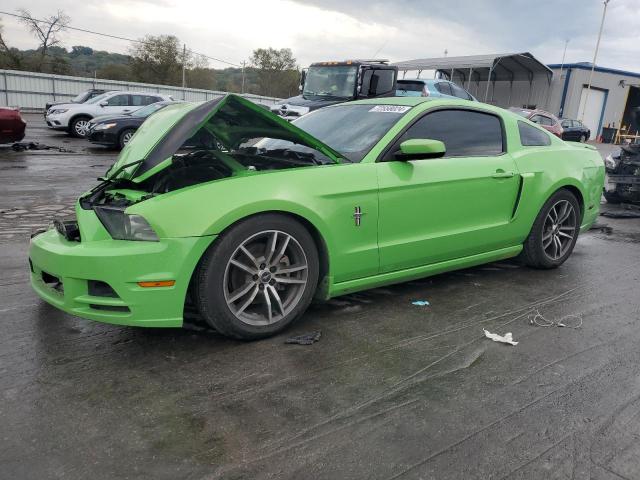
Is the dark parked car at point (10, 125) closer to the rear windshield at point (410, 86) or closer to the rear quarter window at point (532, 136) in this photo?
the rear windshield at point (410, 86)

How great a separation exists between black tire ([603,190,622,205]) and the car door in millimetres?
5812

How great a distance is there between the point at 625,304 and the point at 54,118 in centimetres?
1730

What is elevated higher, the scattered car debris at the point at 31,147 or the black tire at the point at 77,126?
the black tire at the point at 77,126

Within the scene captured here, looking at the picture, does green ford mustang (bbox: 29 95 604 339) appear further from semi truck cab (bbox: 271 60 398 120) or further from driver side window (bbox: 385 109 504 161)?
semi truck cab (bbox: 271 60 398 120)

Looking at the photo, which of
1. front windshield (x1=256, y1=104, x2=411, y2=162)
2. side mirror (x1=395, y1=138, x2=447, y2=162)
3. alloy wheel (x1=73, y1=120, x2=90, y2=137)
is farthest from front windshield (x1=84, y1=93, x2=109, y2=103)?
side mirror (x1=395, y1=138, x2=447, y2=162)

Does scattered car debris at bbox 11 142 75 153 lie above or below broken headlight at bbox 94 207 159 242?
below

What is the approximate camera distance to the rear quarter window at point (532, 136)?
462 cm

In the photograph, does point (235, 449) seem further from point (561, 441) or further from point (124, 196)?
point (124, 196)

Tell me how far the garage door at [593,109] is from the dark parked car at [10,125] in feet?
109

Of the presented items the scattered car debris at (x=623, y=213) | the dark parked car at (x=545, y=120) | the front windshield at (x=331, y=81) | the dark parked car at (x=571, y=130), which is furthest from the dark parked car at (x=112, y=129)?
the dark parked car at (x=571, y=130)

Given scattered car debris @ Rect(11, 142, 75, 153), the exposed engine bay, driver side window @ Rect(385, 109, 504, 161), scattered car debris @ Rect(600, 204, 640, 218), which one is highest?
driver side window @ Rect(385, 109, 504, 161)

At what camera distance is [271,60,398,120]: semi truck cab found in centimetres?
1378

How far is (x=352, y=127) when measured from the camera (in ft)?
13.2

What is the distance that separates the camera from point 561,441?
2.33 metres
